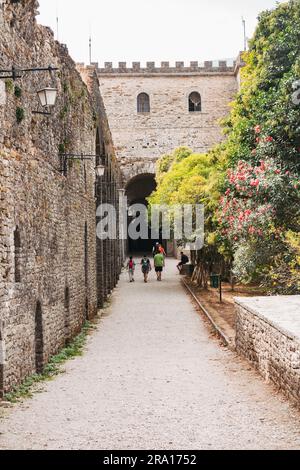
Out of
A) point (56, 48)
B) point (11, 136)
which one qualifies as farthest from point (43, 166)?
point (56, 48)

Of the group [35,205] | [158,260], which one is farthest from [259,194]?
[158,260]

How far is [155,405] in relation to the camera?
8594mm

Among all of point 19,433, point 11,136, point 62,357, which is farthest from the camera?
point 62,357

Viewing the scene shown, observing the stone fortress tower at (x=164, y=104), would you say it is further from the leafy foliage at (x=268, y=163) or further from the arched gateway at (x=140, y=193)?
the leafy foliage at (x=268, y=163)

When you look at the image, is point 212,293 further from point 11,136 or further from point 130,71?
point 130,71

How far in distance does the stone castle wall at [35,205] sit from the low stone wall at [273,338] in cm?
366

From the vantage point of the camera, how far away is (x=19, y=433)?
726 cm

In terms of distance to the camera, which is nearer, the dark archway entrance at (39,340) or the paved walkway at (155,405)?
the paved walkway at (155,405)

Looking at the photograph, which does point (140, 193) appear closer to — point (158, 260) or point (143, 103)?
point (143, 103)

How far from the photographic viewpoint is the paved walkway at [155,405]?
6930 millimetres

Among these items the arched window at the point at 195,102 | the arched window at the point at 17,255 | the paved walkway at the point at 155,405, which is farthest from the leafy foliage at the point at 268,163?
the arched window at the point at 195,102

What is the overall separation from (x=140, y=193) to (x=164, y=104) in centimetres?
819

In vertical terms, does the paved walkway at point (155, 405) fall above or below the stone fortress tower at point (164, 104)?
below

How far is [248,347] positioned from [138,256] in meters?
38.6
